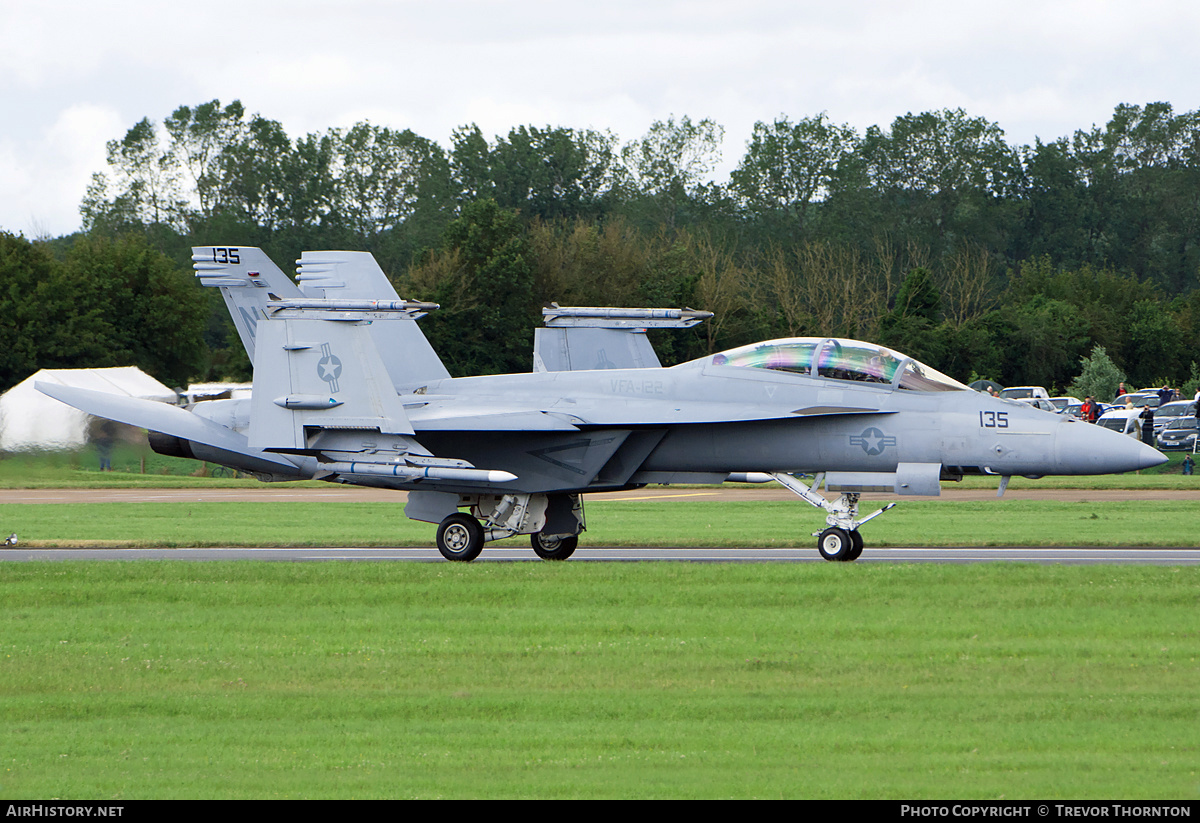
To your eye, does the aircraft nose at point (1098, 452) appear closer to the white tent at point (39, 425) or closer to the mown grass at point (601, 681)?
the mown grass at point (601, 681)

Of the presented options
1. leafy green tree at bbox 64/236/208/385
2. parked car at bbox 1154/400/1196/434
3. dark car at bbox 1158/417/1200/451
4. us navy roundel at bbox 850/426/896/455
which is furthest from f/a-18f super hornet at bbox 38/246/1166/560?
leafy green tree at bbox 64/236/208/385

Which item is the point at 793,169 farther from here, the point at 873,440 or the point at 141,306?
the point at 873,440

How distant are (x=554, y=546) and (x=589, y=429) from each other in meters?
2.04

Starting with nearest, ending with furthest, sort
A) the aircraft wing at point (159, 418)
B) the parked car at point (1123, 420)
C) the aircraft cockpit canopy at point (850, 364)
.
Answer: the aircraft cockpit canopy at point (850, 364), the aircraft wing at point (159, 418), the parked car at point (1123, 420)

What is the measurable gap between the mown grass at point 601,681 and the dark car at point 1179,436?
31572 mm

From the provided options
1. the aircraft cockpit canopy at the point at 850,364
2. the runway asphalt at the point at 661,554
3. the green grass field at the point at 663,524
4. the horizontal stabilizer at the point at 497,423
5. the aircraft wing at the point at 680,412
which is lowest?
the green grass field at the point at 663,524

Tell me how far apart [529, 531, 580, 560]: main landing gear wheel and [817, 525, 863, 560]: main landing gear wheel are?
3.58m

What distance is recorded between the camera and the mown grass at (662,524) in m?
21.1

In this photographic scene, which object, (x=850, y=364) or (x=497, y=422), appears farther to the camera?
(x=497, y=422)

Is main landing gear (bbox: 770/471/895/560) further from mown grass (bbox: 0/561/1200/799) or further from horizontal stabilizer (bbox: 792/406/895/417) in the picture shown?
mown grass (bbox: 0/561/1200/799)

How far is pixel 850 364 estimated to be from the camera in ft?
51.8

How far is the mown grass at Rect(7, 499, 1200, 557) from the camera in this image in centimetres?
2114

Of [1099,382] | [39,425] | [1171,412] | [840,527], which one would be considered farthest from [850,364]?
[1099,382]

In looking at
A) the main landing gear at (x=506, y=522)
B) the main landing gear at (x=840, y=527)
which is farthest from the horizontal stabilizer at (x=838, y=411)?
the main landing gear at (x=506, y=522)
